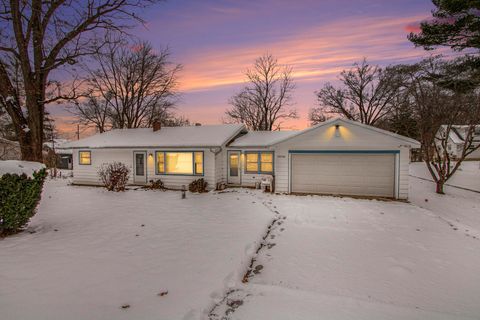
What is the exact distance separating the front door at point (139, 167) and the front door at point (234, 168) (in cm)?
555

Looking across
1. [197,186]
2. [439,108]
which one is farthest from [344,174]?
[439,108]

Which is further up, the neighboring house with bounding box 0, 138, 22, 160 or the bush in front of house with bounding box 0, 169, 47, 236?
the neighboring house with bounding box 0, 138, 22, 160

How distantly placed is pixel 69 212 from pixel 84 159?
949 cm

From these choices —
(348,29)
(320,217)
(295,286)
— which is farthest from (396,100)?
(295,286)

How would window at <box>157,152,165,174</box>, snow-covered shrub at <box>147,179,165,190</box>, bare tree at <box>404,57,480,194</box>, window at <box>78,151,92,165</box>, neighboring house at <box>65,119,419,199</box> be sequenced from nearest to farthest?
neighboring house at <box>65,119,419,199</box> → bare tree at <box>404,57,480,194</box> → snow-covered shrub at <box>147,179,165,190</box> → window at <box>157,152,165,174</box> → window at <box>78,151,92,165</box>

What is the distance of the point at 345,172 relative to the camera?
40.6 feet

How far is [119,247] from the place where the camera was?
5668 mm

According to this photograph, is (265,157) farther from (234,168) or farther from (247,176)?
(234,168)

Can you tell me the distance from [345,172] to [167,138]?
1097 cm

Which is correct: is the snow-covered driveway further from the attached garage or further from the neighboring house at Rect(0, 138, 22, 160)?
the attached garage

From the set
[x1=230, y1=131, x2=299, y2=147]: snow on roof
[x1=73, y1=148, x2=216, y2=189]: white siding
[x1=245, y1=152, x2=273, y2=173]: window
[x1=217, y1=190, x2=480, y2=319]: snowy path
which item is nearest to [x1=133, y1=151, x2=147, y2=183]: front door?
[x1=73, y1=148, x2=216, y2=189]: white siding

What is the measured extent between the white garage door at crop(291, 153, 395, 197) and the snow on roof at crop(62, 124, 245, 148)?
4832 millimetres

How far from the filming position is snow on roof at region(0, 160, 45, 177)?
608cm

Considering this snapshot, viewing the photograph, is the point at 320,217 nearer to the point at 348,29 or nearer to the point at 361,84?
the point at 348,29
